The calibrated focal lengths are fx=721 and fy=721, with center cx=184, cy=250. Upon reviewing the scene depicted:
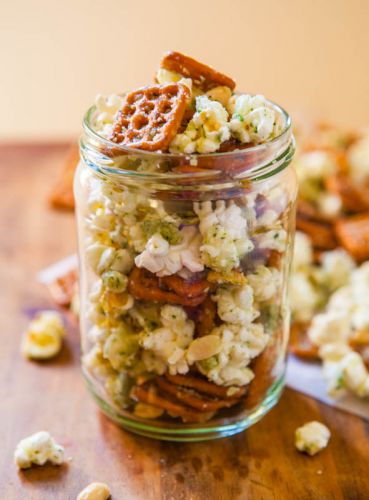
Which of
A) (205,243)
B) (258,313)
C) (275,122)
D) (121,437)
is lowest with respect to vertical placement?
(121,437)

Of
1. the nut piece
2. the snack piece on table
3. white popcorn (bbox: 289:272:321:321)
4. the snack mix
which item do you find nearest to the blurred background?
the snack piece on table

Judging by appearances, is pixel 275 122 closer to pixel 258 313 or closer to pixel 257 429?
pixel 258 313

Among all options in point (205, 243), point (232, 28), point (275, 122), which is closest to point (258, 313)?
point (205, 243)

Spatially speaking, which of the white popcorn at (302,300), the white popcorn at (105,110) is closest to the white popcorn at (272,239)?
the white popcorn at (105,110)

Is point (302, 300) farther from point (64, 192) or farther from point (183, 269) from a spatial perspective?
point (64, 192)

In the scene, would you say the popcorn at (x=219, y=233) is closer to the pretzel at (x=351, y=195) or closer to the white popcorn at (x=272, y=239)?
the white popcorn at (x=272, y=239)
